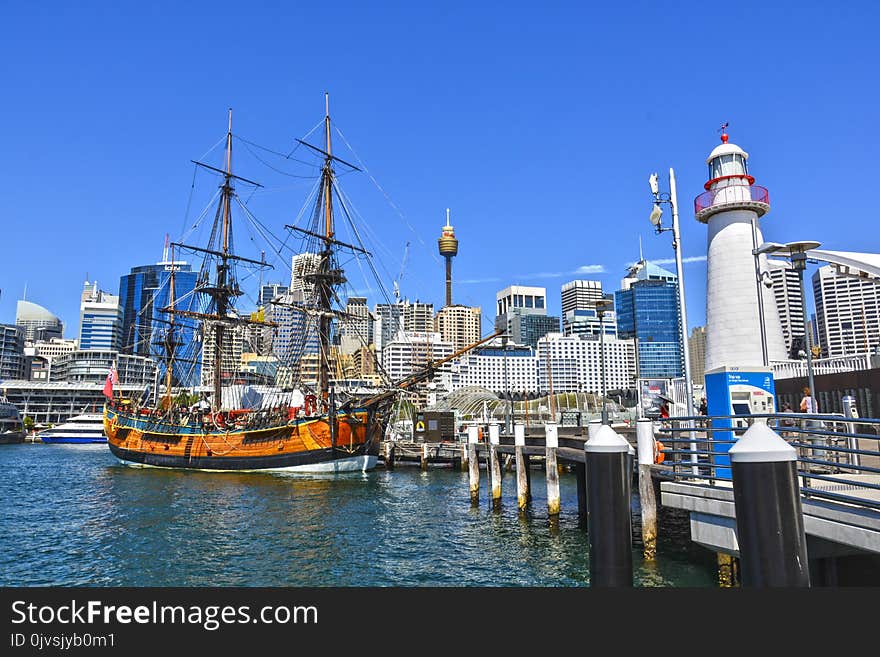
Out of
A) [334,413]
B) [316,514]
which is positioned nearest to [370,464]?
[334,413]

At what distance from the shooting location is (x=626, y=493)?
7.15m

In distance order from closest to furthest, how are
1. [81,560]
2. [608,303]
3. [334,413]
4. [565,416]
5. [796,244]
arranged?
[796,244]
[81,560]
[608,303]
[334,413]
[565,416]

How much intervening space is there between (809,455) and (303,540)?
1628 cm

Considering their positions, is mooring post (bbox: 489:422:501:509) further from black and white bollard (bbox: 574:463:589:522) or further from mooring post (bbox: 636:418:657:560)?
mooring post (bbox: 636:418:657:560)

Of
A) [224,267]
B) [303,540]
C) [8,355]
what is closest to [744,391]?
[303,540]

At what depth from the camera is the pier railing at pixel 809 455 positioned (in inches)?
306

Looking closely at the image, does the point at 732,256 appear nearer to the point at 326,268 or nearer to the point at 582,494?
the point at 582,494

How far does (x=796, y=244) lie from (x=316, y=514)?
21950mm

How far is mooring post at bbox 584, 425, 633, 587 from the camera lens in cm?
698

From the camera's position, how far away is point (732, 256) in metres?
21.0

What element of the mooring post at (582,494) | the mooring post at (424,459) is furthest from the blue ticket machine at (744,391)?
the mooring post at (424,459)

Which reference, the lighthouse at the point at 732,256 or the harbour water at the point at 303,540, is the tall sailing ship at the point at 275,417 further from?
the lighthouse at the point at 732,256

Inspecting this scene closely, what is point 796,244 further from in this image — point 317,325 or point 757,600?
point 317,325

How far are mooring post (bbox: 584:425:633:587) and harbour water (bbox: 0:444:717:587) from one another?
9.37 m
